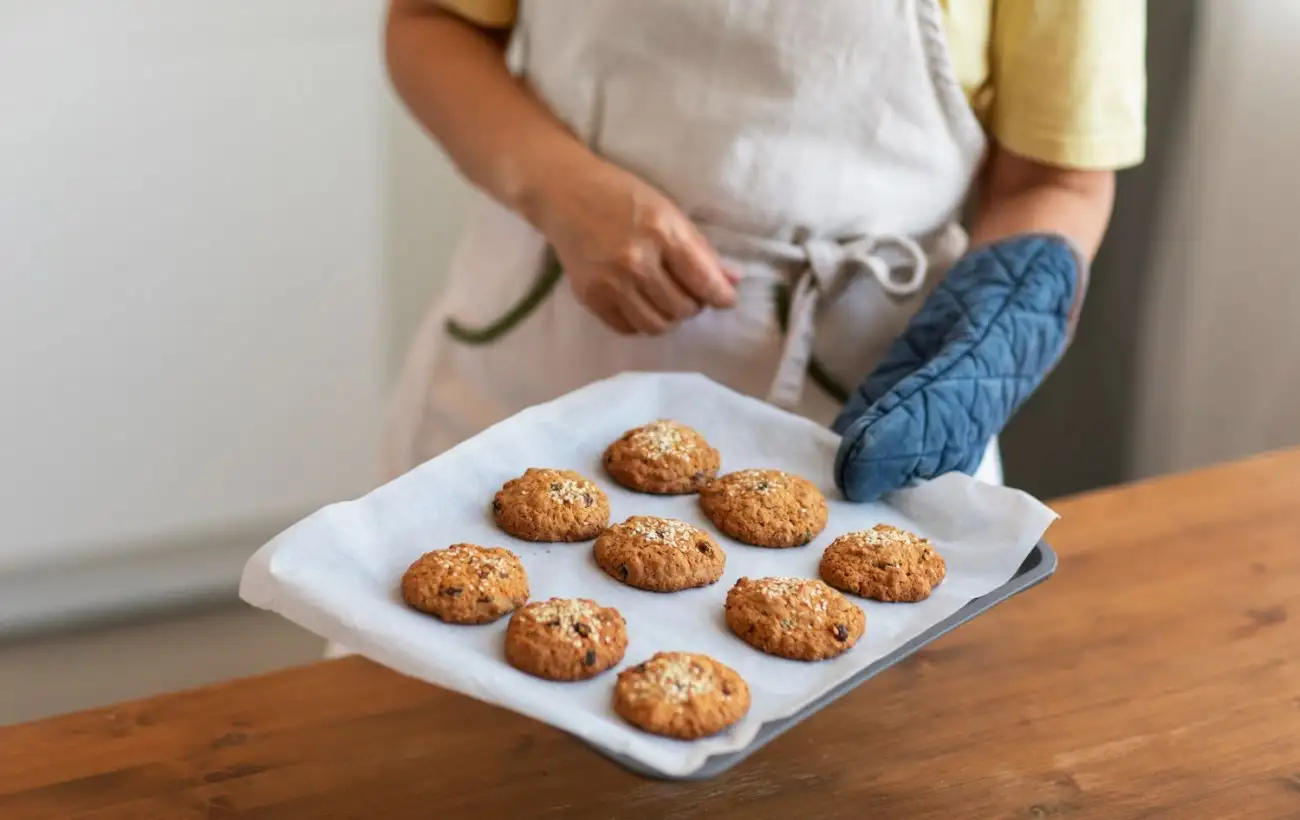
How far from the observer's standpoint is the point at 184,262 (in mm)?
1439

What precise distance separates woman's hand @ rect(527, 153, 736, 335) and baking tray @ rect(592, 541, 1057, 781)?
232mm

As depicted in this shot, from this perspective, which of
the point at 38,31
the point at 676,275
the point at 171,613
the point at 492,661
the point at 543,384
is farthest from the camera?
the point at 171,613

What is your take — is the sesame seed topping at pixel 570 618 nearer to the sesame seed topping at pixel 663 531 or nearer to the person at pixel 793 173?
the sesame seed topping at pixel 663 531

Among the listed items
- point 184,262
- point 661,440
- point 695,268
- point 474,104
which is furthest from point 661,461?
point 184,262

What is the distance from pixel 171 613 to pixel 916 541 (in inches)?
49.0

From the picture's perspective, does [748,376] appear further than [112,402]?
No

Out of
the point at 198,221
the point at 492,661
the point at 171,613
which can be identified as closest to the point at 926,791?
the point at 492,661

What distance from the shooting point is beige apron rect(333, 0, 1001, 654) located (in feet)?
2.44

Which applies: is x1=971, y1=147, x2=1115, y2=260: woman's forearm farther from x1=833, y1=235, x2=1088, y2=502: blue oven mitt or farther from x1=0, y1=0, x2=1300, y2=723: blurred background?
x1=0, y1=0, x2=1300, y2=723: blurred background

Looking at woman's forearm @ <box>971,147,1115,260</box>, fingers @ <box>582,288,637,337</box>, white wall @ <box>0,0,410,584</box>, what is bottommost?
white wall @ <box>0,0,410,584</box>

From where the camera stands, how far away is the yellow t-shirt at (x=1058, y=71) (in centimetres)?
75

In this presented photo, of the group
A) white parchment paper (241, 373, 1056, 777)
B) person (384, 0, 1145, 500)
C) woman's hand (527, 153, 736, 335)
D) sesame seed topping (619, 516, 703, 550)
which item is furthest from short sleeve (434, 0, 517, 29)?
sesame seed topping (619, 516, 703, 550)

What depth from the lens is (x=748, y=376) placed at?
800mm

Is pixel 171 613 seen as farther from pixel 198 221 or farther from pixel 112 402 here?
→ pixel 198 221
